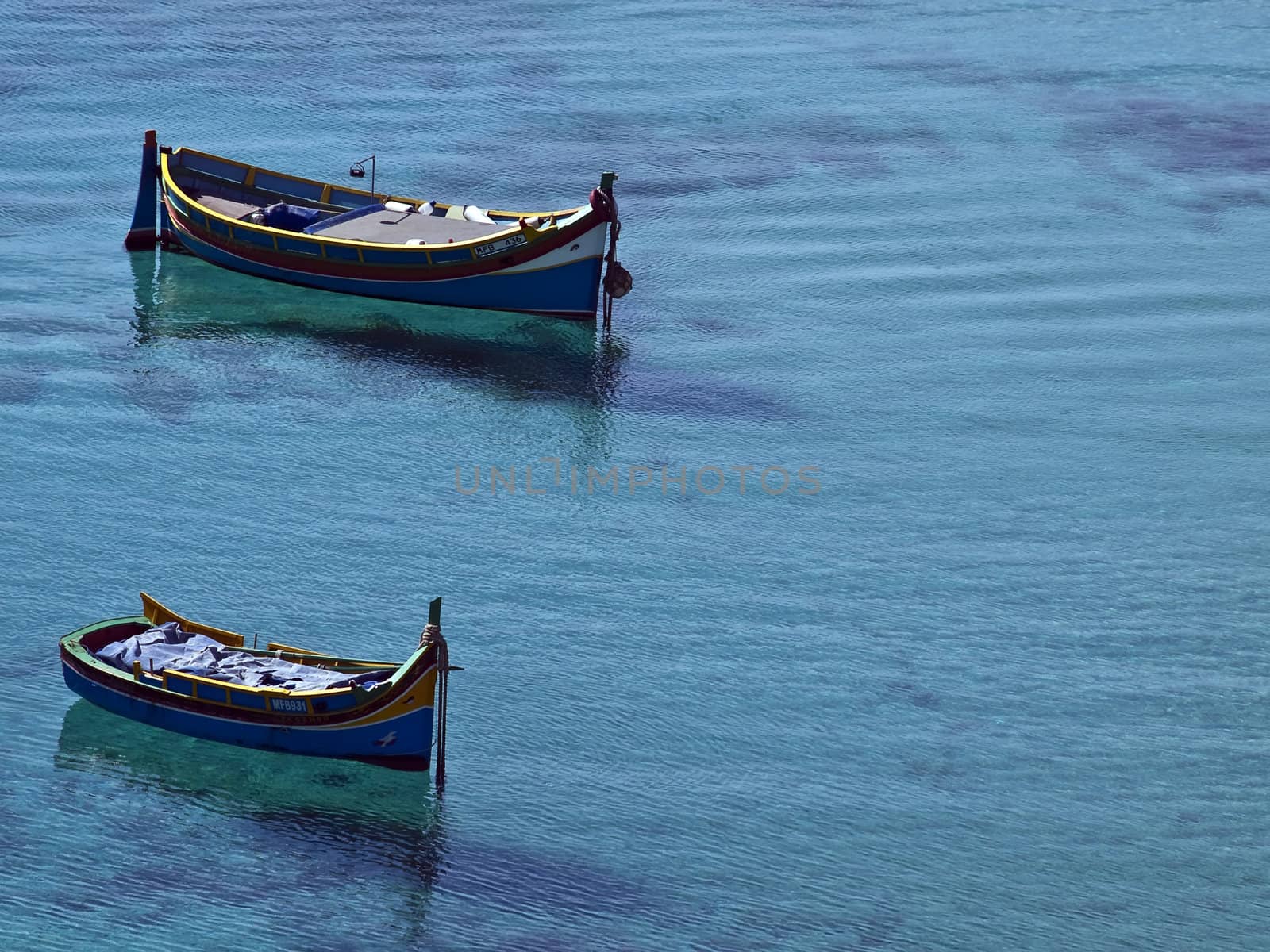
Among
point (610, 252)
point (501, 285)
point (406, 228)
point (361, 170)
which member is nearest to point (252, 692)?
point (501, 285)

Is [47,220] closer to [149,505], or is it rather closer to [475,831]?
[149,505]

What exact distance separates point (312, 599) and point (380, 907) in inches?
397

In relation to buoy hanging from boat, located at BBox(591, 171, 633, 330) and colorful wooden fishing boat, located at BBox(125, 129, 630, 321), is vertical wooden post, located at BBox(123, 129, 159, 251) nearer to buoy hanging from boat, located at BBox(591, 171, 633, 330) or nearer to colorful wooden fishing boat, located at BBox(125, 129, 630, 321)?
colorful wooden fishing boat, located at BBox(125, 129, 630, 321)

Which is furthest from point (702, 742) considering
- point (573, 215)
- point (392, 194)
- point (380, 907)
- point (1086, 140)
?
point (1086, 140)

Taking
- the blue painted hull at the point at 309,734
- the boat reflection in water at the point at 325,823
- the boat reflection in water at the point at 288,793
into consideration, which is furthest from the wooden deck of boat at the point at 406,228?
the blue painted hull at the point at 309,734

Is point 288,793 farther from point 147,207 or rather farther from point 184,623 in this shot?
point 147,207

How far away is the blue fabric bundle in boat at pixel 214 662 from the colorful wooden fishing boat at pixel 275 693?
16 millimetres

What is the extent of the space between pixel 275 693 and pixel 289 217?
26992mm

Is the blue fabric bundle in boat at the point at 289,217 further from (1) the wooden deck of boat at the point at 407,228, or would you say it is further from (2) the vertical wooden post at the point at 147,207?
(2) the vertical wooden post at the point at 147,207

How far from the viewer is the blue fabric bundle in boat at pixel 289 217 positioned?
2395 inches

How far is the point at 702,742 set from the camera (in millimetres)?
39594

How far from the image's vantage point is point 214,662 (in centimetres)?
3862

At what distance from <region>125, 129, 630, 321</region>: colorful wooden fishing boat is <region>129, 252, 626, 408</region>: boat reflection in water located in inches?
19.5

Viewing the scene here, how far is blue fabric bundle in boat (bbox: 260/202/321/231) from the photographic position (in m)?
60.8
